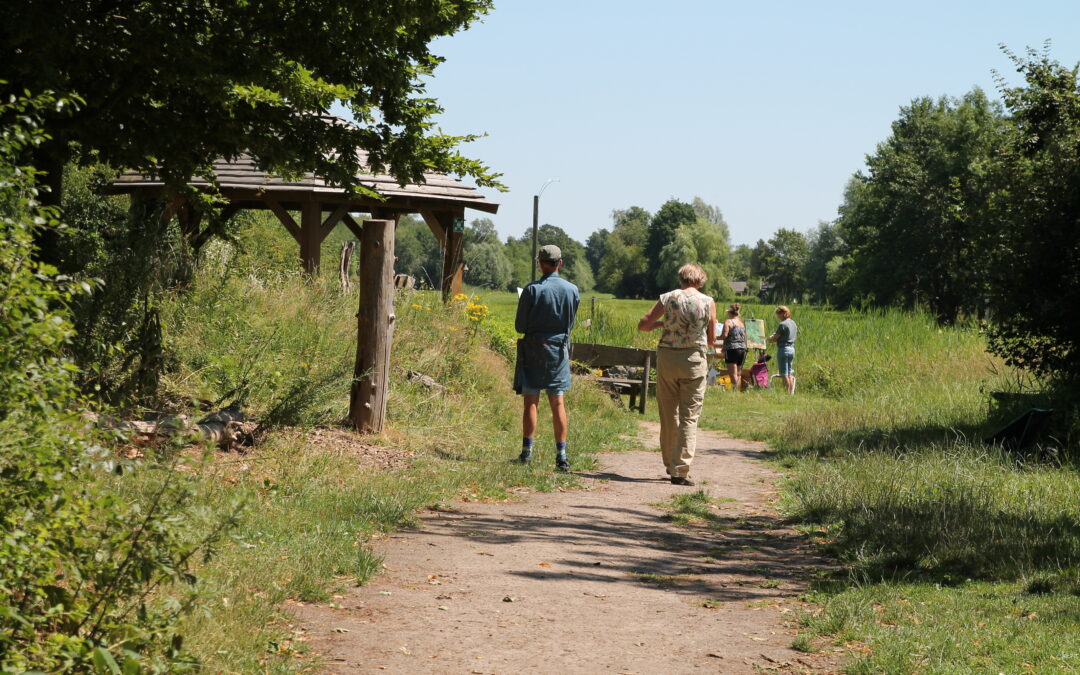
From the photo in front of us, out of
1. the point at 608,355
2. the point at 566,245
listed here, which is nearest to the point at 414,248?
the point at 566,245

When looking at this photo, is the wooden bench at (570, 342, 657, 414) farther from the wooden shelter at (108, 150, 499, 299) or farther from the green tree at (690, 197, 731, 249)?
the green tree at (690, 197, 731, 249)

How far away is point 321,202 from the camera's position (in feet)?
61.2

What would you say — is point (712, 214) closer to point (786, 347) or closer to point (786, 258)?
point (786, 258)

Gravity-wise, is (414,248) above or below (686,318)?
above

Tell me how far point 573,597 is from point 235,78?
5.64 m

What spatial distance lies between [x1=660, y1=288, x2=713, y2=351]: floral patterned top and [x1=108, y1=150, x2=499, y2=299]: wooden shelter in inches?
347

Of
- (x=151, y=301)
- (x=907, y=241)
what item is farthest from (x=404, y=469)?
(x=907, y=241)

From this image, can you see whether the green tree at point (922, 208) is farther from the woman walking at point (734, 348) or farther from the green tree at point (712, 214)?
the green tree at point (712, 214)

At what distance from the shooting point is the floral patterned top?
369 inches

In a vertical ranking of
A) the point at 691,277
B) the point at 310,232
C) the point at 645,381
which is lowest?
the point at 645,381

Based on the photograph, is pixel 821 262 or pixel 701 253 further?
pixel 821 262

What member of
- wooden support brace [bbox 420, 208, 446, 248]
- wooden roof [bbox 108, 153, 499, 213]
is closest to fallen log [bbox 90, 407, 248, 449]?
wooden roof [bbox 108, 153, 499, 213]

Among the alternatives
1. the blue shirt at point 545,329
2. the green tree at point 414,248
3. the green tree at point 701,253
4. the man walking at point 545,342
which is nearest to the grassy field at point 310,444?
the man walking at point 545,342

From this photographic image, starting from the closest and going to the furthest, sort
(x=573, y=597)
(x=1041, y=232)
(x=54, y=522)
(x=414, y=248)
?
(x=54, y=522) < (x=573, y=597) < (x=1041, y=232) < (x=414, y=248)
